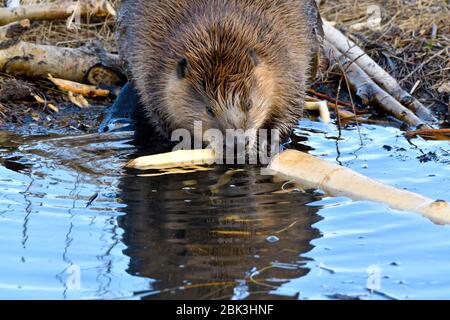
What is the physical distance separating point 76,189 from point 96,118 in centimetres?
229

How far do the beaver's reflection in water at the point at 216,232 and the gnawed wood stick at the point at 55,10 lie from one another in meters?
3.37

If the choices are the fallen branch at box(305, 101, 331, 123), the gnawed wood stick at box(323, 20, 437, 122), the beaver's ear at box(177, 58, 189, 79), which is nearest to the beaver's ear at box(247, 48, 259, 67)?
the beaver's ear at box(177, 58, 189, 79)

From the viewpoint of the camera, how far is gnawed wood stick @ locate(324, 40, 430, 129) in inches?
287

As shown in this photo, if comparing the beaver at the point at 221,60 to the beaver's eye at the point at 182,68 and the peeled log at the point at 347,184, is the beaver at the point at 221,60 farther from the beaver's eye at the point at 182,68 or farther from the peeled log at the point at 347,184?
the peeled log at the point at 347,184

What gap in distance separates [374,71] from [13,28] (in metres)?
3.25

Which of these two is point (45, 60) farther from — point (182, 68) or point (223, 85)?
point (223, 85)

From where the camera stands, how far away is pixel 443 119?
Result: 7.50 m

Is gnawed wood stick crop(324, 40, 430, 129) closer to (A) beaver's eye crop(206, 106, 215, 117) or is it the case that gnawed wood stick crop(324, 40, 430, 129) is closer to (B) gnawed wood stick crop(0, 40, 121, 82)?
(A) beaver's eye crop(206, 106, 215, 117)

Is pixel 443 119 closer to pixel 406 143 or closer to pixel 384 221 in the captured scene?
pixel 406 143

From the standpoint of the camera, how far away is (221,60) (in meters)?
5.92

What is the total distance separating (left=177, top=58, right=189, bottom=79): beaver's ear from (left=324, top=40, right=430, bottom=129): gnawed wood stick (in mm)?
1693

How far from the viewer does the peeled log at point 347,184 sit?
460cm
